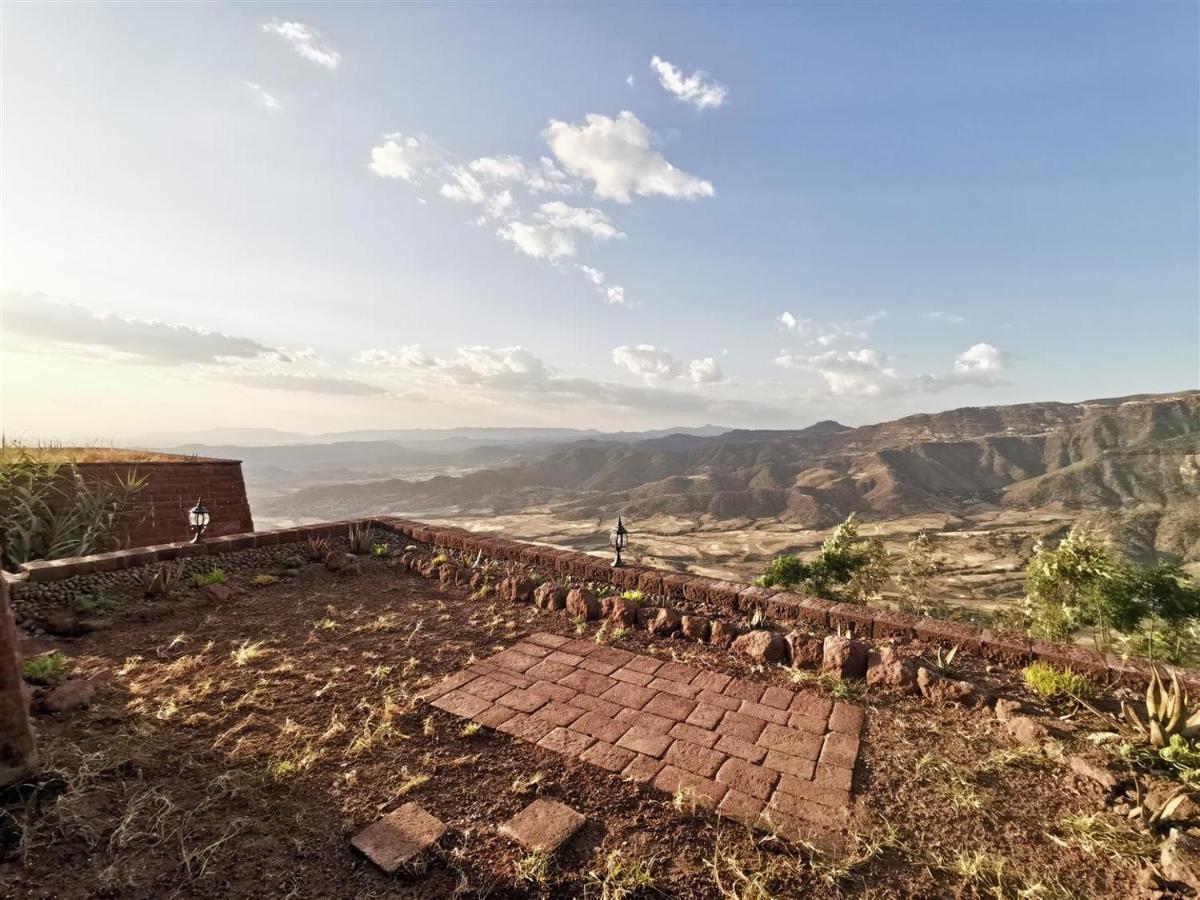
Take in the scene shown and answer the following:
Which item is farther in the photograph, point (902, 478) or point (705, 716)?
point (902, 478)

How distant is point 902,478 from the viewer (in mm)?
94188

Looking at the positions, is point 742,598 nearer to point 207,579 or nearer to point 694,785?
point 694,785

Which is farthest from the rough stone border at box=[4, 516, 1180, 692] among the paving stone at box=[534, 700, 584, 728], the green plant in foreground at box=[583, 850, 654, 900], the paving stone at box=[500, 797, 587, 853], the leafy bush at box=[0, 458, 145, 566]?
the green plant in foreground at box=[583, 850, 654, 900]

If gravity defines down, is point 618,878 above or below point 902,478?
above

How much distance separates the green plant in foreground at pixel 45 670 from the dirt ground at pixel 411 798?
0.19 meters

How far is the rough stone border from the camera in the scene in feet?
13.4

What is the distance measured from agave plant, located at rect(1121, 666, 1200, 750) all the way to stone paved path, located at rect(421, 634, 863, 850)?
1.57 metres

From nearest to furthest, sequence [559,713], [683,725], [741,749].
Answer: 1. [741,749]
2. [683,725]
3. [559,713]

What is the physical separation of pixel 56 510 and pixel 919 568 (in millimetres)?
18220

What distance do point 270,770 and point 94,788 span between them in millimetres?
770

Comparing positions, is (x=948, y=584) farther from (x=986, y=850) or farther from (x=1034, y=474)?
(x=1034, y=474)

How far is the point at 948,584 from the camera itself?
46.0m

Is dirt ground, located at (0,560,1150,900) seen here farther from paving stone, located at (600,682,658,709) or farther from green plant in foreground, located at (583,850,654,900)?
paving stone, located at (600,682,658,709)

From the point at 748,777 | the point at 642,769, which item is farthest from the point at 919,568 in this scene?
the point at 642,769
